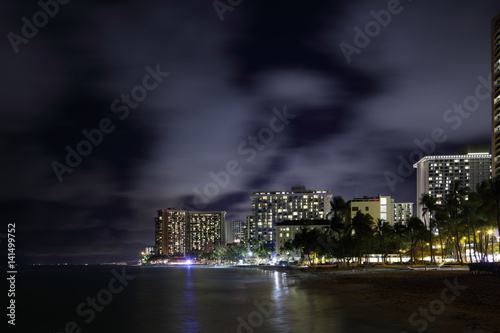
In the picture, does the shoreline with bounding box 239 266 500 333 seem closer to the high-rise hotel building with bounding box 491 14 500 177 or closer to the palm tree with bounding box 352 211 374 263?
the palm tree with bounding box 352 211 374 263

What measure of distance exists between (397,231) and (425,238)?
10206mm

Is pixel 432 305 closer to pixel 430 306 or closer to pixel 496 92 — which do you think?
pixel 430 306

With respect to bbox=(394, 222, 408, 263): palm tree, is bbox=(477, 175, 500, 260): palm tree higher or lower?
higher

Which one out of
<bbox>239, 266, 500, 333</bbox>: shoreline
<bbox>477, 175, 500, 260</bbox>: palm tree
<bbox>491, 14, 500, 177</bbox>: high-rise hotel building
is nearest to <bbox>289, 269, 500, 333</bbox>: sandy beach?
<bbox>239, 266, 500, 333</bbox>: shoreline

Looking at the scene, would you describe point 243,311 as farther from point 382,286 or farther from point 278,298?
point 382,286

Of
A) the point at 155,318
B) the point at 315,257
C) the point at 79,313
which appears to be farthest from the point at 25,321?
the point at 315,257

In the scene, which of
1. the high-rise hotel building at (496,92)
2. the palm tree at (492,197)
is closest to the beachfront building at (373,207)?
the high-rise hotel building at (496,92)

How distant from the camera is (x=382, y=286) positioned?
55438 millimetres

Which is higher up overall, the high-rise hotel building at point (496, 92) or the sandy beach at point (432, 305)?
the high-rise hotel building at point (496, 92)

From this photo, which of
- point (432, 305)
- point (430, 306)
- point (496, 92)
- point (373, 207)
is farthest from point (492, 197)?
point (496, 92)

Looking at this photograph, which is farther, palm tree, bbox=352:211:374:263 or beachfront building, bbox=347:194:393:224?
beachfront building, bbox=347:194:393:224

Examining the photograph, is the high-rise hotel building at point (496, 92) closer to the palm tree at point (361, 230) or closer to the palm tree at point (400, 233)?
the palm tree at point (400, 233)

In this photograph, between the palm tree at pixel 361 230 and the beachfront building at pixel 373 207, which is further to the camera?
the beachfront building at pixel 373 207

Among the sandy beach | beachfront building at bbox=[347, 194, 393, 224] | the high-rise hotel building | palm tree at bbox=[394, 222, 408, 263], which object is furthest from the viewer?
beachfront building at bbox=[347, 194, 393, 224]
